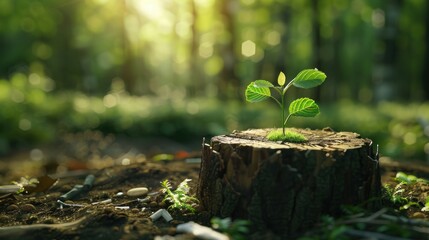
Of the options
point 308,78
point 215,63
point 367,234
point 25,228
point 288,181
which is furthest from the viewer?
point 215,63

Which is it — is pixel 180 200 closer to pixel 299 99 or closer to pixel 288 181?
pixel 288 181

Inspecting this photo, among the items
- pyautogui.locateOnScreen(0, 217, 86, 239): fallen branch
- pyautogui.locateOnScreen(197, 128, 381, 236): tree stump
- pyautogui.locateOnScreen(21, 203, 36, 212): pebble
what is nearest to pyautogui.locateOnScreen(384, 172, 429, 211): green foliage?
pyautogui.locateOnScreen(197, 128, 381, 236): tree stump

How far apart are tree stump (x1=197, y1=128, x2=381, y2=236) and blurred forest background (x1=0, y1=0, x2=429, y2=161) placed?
620 mm

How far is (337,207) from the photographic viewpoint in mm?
3082

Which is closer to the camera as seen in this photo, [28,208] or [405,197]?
[405,197]

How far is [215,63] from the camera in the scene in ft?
87.3

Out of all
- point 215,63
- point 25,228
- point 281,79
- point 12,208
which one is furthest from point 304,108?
point 215,63

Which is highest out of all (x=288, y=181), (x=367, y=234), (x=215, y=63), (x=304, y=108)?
(x=215, y=63)

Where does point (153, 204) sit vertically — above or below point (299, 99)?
below

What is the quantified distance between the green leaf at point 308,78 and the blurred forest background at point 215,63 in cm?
43

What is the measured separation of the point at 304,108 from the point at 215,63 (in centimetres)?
2339

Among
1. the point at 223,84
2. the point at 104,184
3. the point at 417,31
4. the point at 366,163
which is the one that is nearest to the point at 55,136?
the point at 223,84

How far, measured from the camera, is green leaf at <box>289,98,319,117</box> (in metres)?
3.41

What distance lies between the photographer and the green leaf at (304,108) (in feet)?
11.2
